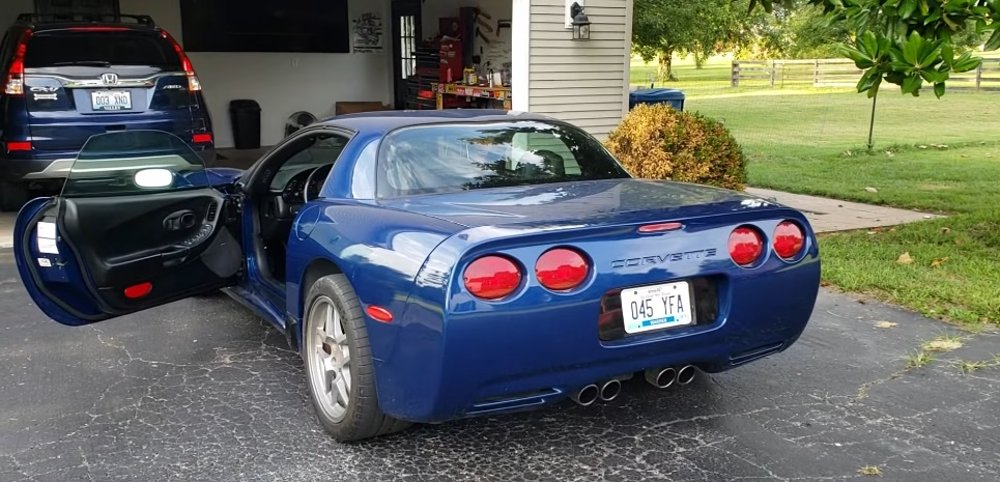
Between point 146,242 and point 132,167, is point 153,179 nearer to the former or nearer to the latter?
point 132,167

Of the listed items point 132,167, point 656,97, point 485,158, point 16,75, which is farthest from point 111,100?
point 656,97

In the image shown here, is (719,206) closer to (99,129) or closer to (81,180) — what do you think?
(81,180)

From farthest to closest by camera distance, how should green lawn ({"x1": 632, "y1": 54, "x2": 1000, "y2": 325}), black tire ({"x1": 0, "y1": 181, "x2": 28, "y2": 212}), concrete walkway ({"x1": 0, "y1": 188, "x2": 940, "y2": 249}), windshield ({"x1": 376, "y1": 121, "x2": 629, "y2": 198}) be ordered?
black tire ({"x1": 0, "y1": 181, "x2": 28, "y2": 212}) < concrete walkway ({"x1": 0, "y1": 188, "x2": 940, "y2": 249}) < green lawn ({"x1": 632, "y1": 54, "x2": 1000, "y2": 325}) < windshield ({"x1": 376, "y1": 121, "x2": 629, "y2": 198})

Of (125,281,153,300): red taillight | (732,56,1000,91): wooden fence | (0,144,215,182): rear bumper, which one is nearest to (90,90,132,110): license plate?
(0,144,215,182): rear bumper

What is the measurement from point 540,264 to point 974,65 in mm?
3824

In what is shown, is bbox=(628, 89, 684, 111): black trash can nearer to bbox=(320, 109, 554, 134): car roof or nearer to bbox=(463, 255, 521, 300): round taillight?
bbox=(320, 109, 554, 134): car roof

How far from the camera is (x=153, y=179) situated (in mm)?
4109

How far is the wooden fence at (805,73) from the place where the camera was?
36.6m

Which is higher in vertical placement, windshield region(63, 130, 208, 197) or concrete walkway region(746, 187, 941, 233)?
windshield region(63, 130, 208, 197)

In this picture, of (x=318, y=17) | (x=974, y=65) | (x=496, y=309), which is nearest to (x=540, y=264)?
(x=496, y=309)

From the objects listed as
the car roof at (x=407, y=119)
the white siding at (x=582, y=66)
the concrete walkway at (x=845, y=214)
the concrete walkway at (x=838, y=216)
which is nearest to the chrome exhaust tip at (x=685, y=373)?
the car roof at (x=407, y=119)

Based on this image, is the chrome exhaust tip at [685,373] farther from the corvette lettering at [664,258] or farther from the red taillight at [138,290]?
the red taillight at [138,290]

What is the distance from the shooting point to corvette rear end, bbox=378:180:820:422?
2814mm

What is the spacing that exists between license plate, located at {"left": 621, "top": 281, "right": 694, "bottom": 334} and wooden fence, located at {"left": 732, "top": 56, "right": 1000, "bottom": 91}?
A: 3585cm
